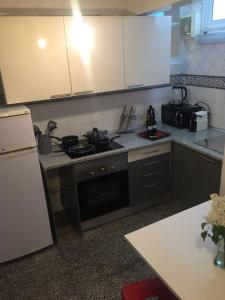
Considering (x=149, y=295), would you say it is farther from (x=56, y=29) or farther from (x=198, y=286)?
(x=56, y=29)

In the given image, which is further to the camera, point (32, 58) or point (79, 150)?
point (79, 150)

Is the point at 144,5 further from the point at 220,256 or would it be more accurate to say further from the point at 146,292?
the point at 146,292

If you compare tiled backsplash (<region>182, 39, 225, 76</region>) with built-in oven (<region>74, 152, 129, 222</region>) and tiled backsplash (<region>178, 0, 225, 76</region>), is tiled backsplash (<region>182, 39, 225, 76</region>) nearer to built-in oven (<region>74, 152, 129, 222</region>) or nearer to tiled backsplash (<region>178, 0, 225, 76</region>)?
tiled backsplash (<region>178, 0, 225, 76</region>)

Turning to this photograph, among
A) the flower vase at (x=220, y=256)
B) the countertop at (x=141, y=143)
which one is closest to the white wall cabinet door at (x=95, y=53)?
the countertop at (x=141, y=143)

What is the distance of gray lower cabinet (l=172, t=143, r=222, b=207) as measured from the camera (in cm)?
231

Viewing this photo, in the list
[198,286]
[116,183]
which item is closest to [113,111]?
[116,183]

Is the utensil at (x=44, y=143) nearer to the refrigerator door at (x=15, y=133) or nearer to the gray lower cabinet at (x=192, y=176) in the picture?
the refrigerator door at (x=15, y=133)

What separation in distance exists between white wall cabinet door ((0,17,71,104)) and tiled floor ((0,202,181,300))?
4.63 feet

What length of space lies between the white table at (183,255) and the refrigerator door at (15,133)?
1174 mm

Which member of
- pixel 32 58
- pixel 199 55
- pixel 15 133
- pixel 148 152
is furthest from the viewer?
pixel 199 55

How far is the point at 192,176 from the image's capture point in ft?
8.43

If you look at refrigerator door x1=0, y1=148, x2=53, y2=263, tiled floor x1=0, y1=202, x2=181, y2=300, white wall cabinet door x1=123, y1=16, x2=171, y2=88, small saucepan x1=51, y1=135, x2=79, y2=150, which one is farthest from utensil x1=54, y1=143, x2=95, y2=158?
tiled floor x1=0, y1=202, x2=181, y2=300

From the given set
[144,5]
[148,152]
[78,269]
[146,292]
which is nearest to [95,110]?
[148,152]

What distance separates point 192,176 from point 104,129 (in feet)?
3.58
